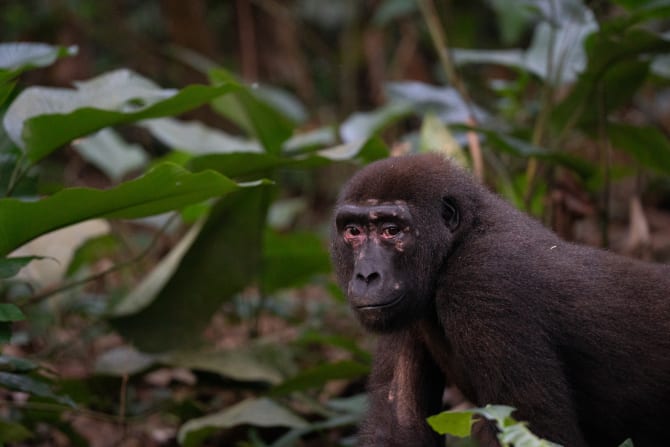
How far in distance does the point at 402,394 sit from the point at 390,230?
2.64ft

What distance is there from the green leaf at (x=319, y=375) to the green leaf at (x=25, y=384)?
1309 mm

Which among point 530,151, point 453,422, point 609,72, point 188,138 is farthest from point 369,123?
point 453,422

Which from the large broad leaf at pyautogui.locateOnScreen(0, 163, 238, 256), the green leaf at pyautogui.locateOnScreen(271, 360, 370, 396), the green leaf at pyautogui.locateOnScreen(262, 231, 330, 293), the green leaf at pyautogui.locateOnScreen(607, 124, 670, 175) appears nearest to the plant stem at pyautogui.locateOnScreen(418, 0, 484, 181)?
the green leaf at pyautogui.locateOnScreen(607, 124, 670, 175)

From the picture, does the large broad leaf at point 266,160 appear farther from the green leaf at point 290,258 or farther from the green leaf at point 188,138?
the green leaf at point 290,258

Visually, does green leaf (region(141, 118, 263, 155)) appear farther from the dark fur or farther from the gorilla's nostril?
the gorilla's nostril

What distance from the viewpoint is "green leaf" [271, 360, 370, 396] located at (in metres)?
4.96

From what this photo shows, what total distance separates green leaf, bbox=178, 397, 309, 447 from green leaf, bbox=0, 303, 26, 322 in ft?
3.99

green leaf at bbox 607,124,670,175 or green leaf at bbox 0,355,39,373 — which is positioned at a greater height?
green leaf at bbox 607,124,670,175

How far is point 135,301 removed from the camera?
17.7ft

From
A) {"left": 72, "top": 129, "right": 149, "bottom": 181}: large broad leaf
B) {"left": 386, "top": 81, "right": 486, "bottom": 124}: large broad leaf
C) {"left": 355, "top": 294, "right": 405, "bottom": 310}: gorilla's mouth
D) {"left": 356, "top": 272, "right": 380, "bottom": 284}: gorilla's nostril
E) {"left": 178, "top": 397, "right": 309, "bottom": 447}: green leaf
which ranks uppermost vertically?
{"left": 386, "top": 81, "right": 486, "bottom": 124}: large broad leaf

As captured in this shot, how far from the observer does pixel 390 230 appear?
3.81 metres

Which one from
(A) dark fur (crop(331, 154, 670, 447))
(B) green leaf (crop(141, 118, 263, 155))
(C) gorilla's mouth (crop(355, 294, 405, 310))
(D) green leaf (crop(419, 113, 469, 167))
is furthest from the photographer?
(B) green leaf (crop(141, 118, 263, 155))

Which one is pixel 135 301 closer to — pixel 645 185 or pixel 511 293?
pixel 511 293

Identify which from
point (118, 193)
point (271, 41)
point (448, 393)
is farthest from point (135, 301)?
point (271, 41)
